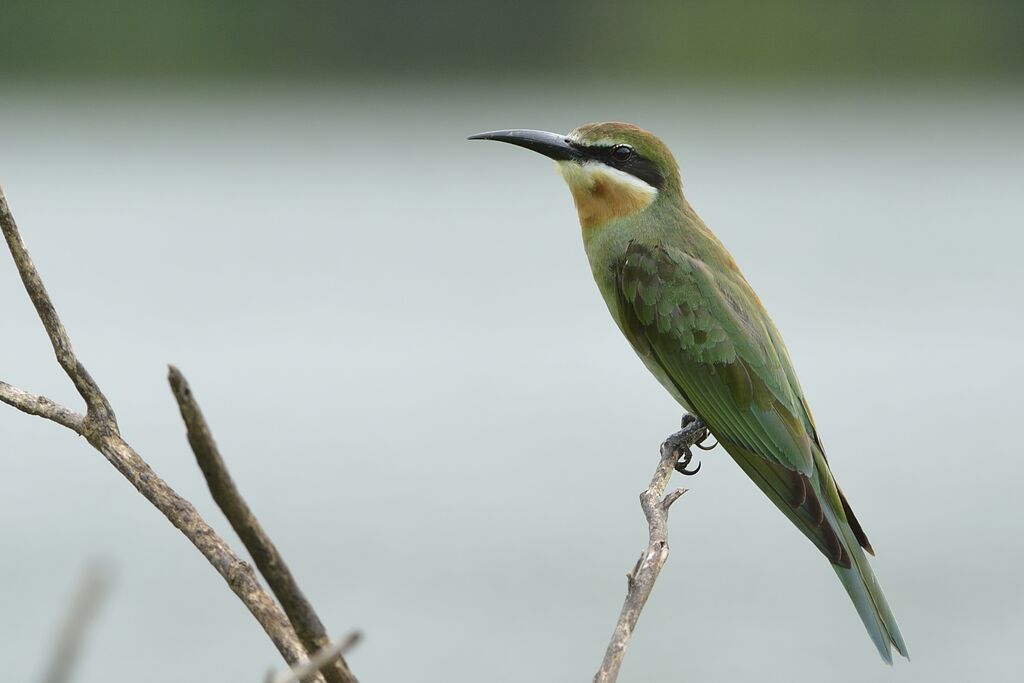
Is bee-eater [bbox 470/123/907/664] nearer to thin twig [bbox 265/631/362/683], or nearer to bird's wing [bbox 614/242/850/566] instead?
bird's wing [bbox 614/242/850/566]

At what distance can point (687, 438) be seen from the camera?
293 cm

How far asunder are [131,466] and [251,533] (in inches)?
13.8

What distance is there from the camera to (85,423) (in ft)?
4.65

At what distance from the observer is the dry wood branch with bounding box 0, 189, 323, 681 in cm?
122

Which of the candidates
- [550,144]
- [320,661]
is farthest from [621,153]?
[320,661]

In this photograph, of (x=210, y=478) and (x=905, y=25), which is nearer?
(x=210, y=478)

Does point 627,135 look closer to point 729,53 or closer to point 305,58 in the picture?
point 729,53

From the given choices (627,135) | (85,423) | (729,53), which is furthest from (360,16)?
(85,423)

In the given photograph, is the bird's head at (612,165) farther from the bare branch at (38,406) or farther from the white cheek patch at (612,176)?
the bare branch at (38,406)

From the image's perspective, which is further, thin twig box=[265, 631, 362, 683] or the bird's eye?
the bird's eye

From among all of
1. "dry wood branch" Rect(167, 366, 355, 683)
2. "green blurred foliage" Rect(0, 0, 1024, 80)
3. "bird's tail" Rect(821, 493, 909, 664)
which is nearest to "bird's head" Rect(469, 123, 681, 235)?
"bird's tail" Rect(821, 493, 909, 664)

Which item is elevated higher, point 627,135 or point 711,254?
point 627,135

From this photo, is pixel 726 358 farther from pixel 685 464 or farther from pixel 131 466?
pixel 131 466

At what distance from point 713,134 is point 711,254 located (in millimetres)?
10370
